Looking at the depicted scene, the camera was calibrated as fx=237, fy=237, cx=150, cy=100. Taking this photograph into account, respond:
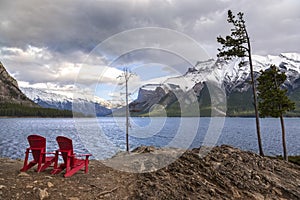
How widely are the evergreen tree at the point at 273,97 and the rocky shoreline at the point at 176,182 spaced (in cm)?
783

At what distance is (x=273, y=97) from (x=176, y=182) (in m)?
13.2

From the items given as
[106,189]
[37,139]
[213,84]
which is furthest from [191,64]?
[37,139]

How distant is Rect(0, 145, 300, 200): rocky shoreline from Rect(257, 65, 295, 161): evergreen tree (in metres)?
7.83

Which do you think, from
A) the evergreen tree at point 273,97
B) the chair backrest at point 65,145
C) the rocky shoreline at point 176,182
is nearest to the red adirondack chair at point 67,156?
the chair backrest at point 65,145

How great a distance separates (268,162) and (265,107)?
8.11m

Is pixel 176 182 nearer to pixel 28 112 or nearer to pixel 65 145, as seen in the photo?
pixel 65 145

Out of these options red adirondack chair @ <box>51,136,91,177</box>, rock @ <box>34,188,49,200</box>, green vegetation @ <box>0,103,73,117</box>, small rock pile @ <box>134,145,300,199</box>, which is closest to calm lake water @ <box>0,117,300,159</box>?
small rock pile @ <box>134,145,300,199</box>

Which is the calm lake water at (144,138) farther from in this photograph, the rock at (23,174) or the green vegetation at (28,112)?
the green vegetation at (28,112)

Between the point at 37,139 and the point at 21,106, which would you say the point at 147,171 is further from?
the point at 21,106

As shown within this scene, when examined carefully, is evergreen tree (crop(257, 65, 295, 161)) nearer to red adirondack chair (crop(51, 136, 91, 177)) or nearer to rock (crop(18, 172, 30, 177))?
red adirondack chair (crop(51, 136, 91, 177))

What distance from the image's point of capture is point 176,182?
336 inches

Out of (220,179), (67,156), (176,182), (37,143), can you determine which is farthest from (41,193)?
(220,179)

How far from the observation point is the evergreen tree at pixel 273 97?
18.0 meters

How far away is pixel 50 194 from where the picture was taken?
23.4 ft
